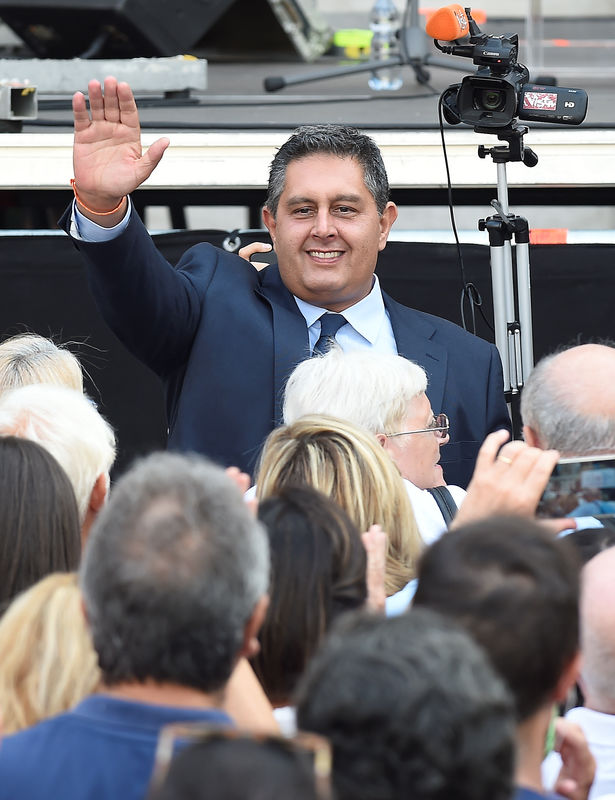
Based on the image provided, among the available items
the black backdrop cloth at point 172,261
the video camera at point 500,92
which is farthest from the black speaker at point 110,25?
the video camera at point 500,92

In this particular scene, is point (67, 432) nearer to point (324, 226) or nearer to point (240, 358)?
point (240, 358)

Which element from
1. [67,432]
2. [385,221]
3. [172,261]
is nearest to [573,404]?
[67,432]

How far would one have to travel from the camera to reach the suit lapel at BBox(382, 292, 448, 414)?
272cm

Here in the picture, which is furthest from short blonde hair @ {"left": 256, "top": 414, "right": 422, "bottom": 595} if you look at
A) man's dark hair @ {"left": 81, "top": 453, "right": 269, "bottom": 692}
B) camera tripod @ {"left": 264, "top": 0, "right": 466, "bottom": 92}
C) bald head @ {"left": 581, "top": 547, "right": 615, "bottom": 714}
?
camera tripod @ {"left": 264, "top": 0, "right": 466, "bottom": 92}

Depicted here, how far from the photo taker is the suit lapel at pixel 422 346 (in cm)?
272

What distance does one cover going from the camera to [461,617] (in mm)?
1085

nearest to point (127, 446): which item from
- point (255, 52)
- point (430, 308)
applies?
point (430, 308)

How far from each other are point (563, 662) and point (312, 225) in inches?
68.8

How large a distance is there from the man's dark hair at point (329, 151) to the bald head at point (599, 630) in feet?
4.96

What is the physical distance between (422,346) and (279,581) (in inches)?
56.0

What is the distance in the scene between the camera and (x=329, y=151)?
8.94ft

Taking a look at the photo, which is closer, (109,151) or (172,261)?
(109,151)

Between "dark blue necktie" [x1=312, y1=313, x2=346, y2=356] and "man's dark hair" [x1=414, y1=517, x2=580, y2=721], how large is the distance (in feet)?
5.40

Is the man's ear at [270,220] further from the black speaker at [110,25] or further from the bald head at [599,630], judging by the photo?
the black speaker at [110,25]
